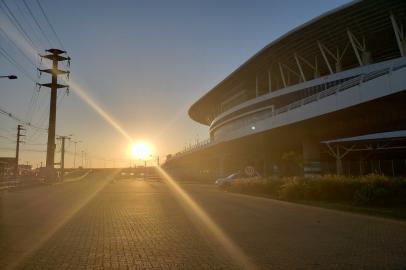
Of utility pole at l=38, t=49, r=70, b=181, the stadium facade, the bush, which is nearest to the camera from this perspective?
the bush

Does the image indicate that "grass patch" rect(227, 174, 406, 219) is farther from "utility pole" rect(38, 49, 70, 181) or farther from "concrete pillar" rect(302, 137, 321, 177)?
"utility pole" rect(38, 49, 70, 181)

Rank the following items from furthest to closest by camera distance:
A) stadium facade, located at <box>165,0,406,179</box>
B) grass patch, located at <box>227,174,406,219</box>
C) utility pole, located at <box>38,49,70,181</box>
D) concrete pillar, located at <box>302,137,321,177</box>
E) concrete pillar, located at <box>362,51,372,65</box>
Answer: utility pole, located at <box>38,49,70,181</box>
concrete pillar, located at <box>362,51,372,65</box>
concrete pillar, located at <box>302,137,321,177</box>
stadium facade, located at <box>165,0,406,179</box>
grass patch, located at <box>227,174,406,219</box>

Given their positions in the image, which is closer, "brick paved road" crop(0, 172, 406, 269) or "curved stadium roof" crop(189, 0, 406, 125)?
"brick paved road" crop(0, 172, 406, 269)

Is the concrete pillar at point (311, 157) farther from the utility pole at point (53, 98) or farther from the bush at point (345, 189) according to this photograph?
the utility pole at point (53, 98)

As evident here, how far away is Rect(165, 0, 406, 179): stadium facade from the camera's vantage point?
89.2ft

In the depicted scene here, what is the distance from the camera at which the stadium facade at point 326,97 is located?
27.2 m

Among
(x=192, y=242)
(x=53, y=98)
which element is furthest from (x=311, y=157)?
(x=53, y=98)

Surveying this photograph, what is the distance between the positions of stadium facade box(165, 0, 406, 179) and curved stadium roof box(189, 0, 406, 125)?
0.12 m

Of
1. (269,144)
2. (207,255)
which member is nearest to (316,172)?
(269,144)

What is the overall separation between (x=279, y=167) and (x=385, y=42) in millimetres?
24508

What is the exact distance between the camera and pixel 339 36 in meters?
56.2

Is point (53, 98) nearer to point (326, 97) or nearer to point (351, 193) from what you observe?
point (326, 97)

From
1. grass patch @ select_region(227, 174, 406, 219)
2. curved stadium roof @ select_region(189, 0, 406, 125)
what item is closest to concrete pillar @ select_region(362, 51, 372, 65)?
curved stadium roof @ select_region(189, 0, 406, 125)

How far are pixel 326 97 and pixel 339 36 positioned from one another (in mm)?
29871
